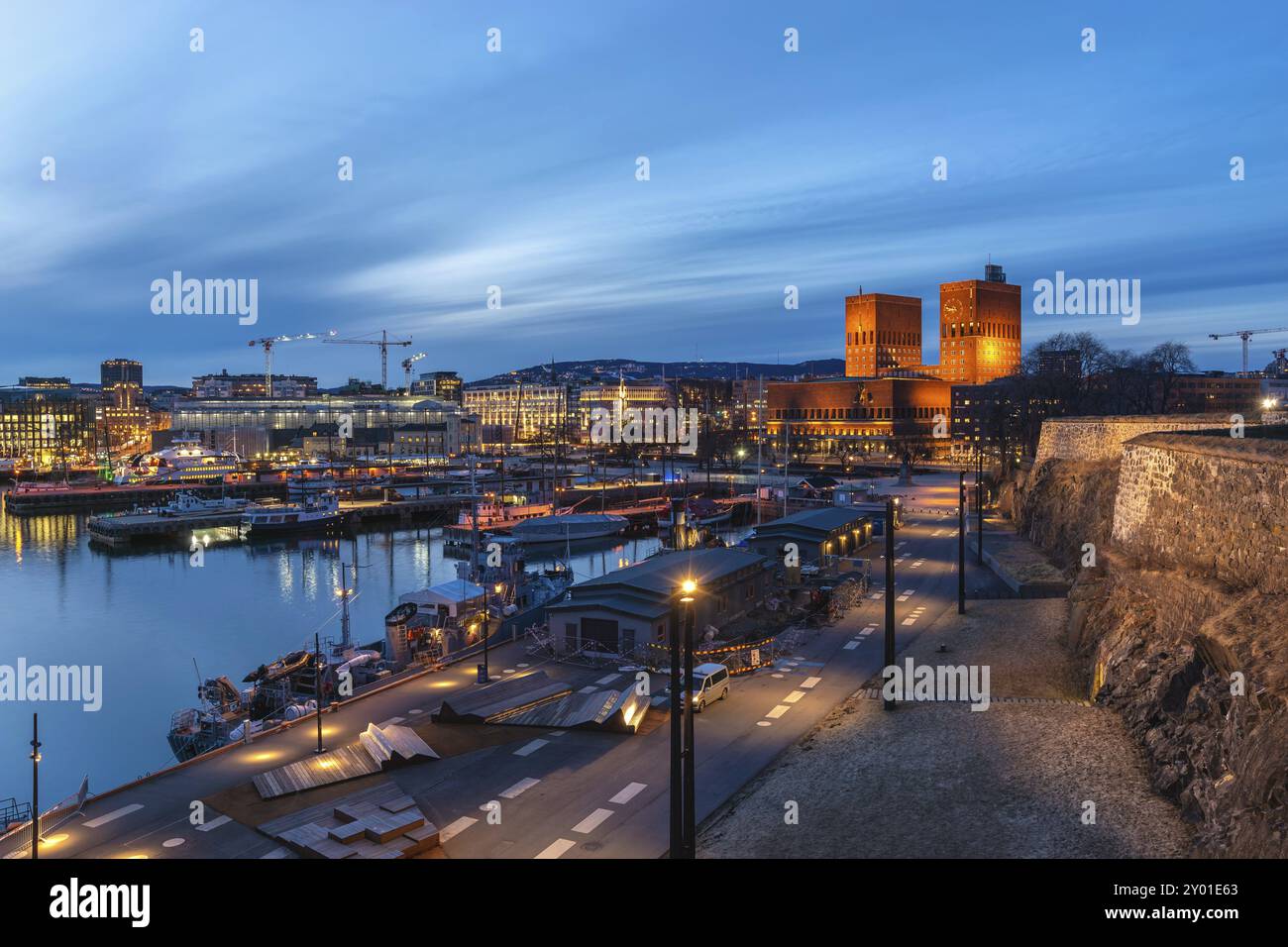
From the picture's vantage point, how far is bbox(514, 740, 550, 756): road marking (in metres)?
16.8

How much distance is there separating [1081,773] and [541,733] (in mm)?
9387

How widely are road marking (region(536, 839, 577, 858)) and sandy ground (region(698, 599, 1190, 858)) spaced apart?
6.05 ft

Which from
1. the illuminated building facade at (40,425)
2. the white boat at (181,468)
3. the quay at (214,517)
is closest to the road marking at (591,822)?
the quay at (214,517)

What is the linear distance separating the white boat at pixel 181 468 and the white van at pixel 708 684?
9823 cm

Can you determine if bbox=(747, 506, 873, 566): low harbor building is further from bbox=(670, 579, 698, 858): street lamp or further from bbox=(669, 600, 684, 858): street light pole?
bbox=(669, 600, 684, 858): street light pole

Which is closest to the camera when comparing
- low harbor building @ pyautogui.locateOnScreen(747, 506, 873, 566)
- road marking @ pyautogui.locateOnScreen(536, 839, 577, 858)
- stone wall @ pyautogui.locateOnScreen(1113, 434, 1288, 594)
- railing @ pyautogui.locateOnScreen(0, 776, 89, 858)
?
road marking @ pyautogui.locateOnScreen(536, 839, 577, 858)

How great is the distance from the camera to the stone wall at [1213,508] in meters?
14.2

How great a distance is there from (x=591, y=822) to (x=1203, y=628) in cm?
949

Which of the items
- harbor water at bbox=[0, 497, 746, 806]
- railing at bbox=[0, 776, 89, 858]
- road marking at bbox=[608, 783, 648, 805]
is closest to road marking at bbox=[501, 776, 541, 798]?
road marking at bbox=[608, 783, 648, 805]

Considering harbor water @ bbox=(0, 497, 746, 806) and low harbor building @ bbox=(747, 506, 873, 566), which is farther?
low harbor building @ bbox=(747, 506, 873, 566)

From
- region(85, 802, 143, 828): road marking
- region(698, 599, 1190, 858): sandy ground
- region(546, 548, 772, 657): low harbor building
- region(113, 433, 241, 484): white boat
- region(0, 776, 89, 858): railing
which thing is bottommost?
region(0, 776, 89, 858): railing

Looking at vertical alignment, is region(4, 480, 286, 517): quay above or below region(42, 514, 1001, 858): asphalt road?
above

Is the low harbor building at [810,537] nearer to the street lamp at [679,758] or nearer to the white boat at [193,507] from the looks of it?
the street lamp at [679,758]

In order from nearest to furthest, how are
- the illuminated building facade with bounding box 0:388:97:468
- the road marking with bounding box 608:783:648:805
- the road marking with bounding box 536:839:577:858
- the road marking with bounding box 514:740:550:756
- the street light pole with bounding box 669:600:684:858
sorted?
the street light pole with bounding box 669:600:684:858, the road marking with bounding box 536:839:577:858, the road marking with bounding box 608:783:648:805, the road marking with bounding box 514:740:550:756, the illuminated building facade with bounding box 0:388:97:468
